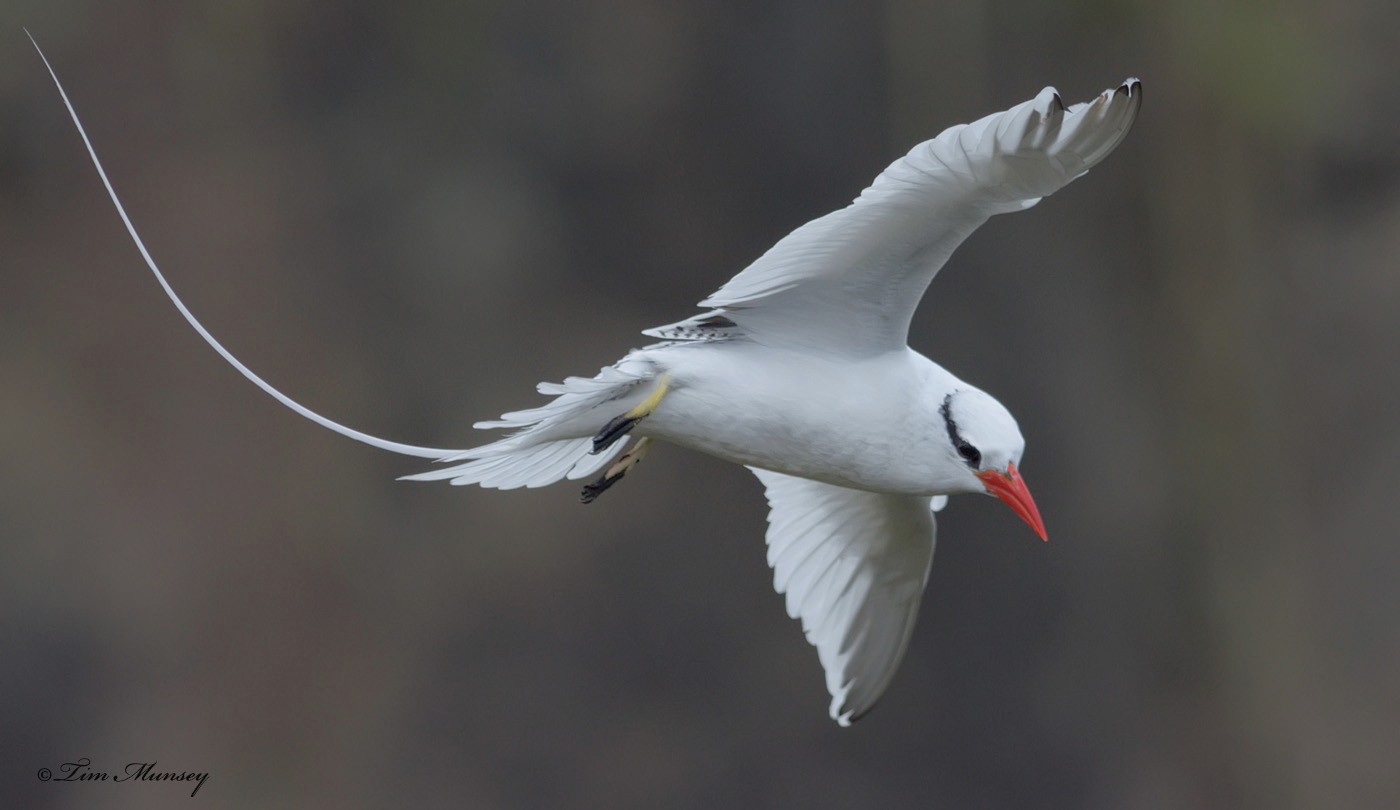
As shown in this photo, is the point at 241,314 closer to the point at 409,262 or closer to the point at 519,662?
the point at 409,262

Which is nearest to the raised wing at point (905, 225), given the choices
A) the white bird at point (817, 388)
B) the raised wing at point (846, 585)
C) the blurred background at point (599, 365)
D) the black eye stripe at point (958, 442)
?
the white bird at point (817, 388)

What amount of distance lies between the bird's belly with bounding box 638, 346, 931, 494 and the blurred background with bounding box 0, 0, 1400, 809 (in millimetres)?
3119

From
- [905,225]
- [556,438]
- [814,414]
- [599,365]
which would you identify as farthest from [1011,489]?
[599,365]

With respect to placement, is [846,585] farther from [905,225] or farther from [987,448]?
[905,225]

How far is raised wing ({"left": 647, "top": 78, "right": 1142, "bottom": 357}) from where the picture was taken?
2309 mm

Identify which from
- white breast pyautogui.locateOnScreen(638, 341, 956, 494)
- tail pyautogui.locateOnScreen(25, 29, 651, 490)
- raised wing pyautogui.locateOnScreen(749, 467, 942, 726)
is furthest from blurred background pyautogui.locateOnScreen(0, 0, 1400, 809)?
white breast pyautogui.locateOnScreen(638, 341, 956, 494)

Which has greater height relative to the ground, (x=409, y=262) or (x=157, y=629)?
(x=409, y=262)

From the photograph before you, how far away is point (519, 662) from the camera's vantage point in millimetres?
6094

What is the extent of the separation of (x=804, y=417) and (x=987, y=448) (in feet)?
1.08

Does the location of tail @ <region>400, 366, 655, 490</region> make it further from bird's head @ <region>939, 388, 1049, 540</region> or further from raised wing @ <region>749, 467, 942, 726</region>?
raised wing @ <region>749, 467, 942, 726</region>

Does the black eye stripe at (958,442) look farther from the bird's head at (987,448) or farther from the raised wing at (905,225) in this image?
the raised wing at (905,225)

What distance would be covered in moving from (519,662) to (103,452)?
68.8 inches

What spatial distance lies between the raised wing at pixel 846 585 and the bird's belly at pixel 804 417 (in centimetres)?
70

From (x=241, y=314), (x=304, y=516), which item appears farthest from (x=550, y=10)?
(x=304, y=516)
